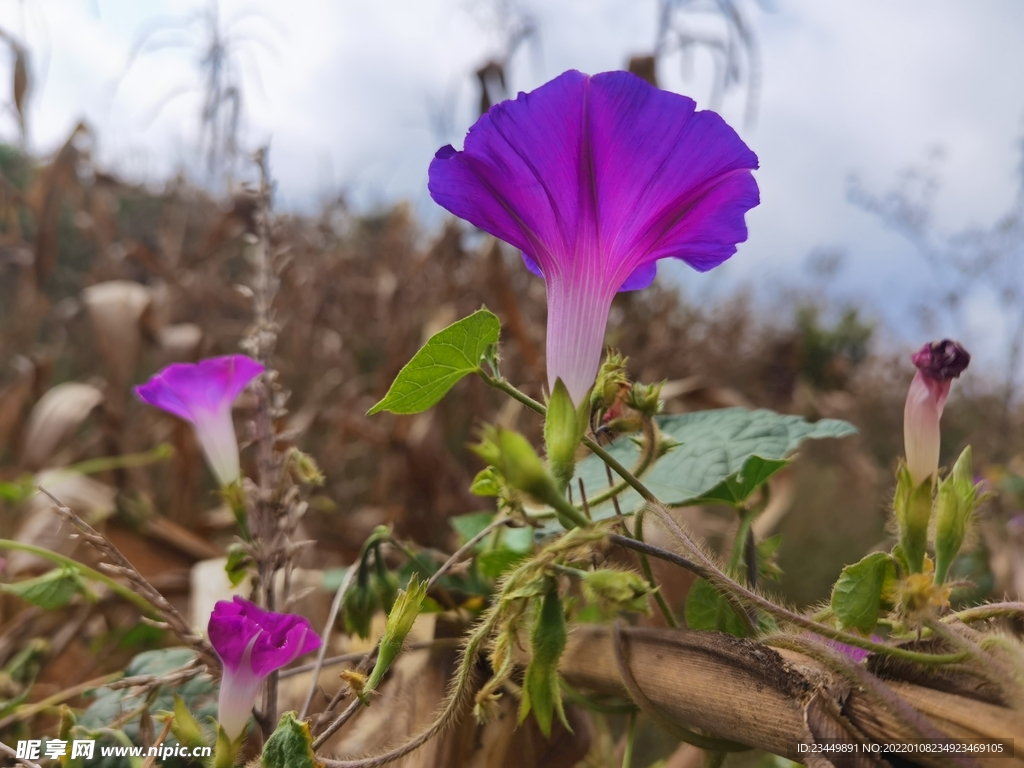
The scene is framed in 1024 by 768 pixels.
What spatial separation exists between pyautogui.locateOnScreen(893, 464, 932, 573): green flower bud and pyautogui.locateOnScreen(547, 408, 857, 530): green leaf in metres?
0.08

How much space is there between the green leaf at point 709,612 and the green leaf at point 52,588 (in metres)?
0.39

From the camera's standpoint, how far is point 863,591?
0.28 m

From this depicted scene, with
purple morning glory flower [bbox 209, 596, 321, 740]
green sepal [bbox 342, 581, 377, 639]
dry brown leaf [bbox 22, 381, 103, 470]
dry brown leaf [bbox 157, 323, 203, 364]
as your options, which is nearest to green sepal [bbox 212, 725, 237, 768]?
purple morning glory flower [bbox 209, 596, 321, 740]

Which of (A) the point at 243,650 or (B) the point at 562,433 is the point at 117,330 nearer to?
(A) the point at 243,650

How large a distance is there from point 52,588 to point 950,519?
0.52 meters

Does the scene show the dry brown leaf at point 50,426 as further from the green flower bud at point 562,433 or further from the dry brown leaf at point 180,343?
the green flower bud at point 562,433

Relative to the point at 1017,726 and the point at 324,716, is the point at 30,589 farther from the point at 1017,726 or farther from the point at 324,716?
the point at 1017,726

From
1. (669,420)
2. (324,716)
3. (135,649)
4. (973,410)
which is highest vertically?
(973,410)

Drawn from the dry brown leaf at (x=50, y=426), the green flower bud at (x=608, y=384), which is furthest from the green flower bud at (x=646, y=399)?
the dry brown leaf at (x=50, y=426)

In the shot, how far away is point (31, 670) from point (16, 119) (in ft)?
3.68

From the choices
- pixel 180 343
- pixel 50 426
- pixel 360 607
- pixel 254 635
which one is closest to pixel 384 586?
Answer: pixel 360 607

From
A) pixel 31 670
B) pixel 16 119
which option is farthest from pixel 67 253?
pixel 31 670

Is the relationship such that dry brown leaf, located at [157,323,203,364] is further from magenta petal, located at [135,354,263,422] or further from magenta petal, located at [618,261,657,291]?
magenta petal, located at [618,261,657,291]

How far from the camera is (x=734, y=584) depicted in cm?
26
